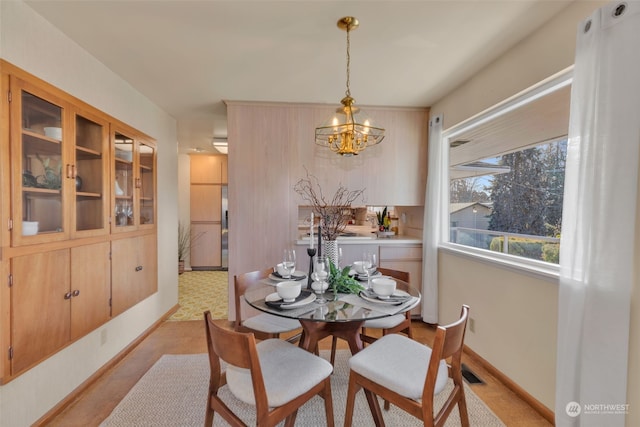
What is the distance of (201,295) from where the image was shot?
418 centimetres

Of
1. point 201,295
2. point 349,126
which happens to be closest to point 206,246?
point 201,295

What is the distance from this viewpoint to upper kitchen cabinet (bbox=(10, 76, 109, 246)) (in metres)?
1.54

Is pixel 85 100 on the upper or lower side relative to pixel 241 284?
upper

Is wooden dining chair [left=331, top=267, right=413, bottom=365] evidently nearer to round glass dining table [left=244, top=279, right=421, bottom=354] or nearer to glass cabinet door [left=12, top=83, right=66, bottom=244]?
round glass dining table [left=244, top=279, right=421, bottom=354]

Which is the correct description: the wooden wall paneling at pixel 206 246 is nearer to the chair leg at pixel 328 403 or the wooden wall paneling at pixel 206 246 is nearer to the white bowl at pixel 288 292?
the white bowl at pixel 288 292

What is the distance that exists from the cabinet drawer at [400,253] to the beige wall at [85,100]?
2710 mm

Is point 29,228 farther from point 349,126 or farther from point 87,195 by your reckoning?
point 349,126

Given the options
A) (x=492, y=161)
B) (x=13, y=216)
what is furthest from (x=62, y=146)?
(x=492, y=161)

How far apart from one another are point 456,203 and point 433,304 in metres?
1.17

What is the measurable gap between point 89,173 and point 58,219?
465mm

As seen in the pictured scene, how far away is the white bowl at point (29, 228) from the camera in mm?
1578

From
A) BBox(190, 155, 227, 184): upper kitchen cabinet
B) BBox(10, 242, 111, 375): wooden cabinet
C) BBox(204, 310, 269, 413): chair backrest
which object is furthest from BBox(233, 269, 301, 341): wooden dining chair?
BBox(190, 155, 227, 184): upper kitchen cabinet

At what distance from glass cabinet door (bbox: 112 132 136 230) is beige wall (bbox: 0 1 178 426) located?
9.6 inches

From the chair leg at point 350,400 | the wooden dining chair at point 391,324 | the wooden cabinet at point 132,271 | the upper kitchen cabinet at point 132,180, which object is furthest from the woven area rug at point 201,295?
the chair leg at point 350,400
